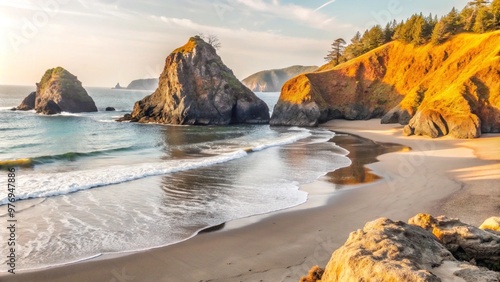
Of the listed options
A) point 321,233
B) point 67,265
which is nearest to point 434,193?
point 321,233

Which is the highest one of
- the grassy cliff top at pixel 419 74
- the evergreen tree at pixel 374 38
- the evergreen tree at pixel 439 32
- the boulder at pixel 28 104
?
the evergreen tree at pixel 374 38

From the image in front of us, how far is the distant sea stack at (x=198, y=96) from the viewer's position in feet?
190

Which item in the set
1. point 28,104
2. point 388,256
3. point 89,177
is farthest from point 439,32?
point 28,104

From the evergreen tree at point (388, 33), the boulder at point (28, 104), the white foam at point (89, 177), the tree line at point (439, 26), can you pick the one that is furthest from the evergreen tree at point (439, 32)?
the boulder at point (28, 104)

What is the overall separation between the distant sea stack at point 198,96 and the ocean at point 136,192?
28539mm

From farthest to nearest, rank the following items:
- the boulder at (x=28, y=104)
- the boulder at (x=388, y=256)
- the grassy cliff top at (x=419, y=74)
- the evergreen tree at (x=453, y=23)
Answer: the boulder at (x=28, y=104), the evergreen tree at (x=453, y=23), the grassy cliff top at (x=419, y=74), the boulder at (x=388, y=256)

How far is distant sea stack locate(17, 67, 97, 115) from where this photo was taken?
77875 millimetres

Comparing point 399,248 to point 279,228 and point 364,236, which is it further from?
point 279,228

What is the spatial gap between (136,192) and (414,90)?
1754 inches

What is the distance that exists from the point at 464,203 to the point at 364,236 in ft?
29.1

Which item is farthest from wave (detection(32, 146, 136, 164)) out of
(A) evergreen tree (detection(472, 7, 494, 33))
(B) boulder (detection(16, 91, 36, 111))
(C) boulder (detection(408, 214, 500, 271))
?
(B) boulder (detection(16, 91, 36, 111))

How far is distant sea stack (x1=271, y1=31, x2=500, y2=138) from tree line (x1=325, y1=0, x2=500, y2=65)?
4.71 feet

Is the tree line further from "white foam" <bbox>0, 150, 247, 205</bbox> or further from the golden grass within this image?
"white foam" <bbox>0, 150, 247, 205</bbox>

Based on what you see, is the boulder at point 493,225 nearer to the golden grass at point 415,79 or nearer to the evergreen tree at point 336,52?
the golden grass at point 415,79
